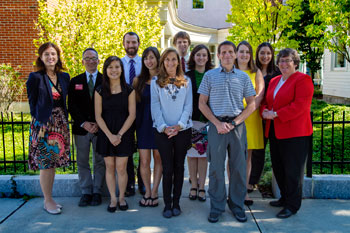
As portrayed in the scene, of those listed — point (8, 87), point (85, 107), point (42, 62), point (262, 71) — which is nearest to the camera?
point (42, 62)

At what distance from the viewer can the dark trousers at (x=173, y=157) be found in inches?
154

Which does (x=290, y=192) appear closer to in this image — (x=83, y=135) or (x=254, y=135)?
(x=254, y=135)

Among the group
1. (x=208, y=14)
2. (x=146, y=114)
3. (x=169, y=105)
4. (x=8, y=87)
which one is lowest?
(x=146, y=114)

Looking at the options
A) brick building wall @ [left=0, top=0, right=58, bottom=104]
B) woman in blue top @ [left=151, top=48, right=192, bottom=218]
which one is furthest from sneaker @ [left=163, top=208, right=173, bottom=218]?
brick building wall @ [left=0, top=0, right=58, bottom=104]

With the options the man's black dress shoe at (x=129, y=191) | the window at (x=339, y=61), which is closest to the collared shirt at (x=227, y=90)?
the man's black dress shoe at (x=129, y=191)

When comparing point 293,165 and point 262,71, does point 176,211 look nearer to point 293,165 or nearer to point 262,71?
point 293,165

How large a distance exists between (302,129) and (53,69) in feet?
10.1

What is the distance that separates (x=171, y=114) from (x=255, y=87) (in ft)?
3.73

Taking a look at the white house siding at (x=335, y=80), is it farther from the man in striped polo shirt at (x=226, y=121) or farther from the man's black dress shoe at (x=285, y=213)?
the man in striped polo shirt at (x=226, y=121)

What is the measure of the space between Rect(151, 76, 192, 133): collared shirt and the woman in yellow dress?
31.8 inches

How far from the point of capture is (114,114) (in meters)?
4.02

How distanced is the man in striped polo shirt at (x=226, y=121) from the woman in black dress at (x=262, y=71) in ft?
2.40

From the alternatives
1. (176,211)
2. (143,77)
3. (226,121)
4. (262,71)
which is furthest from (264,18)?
(176,211)

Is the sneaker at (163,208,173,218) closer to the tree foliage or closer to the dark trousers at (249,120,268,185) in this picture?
the dark trousers at (249,120,268,185)
